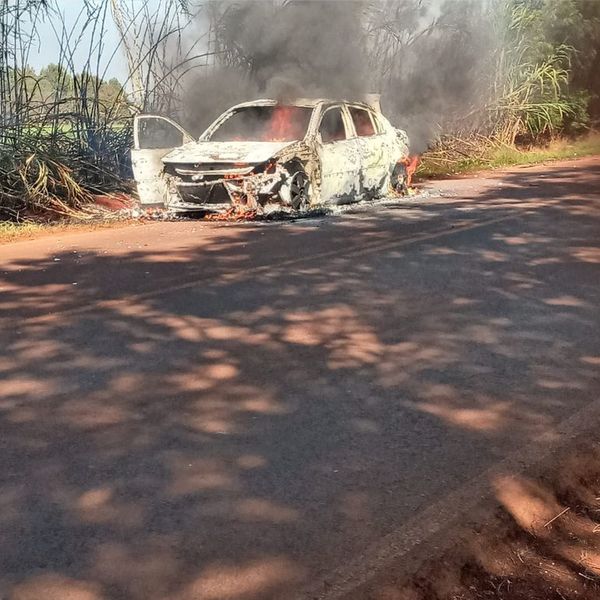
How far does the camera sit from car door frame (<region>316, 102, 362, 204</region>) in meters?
12.5

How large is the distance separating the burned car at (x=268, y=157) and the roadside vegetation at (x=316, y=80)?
5.19 feet

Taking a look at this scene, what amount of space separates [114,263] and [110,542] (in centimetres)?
598

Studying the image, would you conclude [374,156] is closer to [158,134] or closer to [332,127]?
[332,127]

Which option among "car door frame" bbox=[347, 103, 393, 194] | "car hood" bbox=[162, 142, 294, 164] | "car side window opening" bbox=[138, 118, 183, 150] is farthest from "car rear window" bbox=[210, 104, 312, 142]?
"car door frame" bbox=[347, 103, 393, 194]

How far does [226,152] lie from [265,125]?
1267 millimetres

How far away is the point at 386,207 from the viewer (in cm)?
1337

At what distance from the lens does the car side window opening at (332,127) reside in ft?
41.9

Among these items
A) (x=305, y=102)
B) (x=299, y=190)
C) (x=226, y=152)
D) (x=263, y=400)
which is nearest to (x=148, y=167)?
(x=226, y=152)

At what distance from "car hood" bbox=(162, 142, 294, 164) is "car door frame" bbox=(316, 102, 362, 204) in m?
0.75

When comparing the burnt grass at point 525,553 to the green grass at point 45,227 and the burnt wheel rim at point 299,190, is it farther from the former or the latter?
the green grass at point 45,227

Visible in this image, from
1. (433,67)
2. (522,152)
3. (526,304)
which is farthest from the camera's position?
(522,152)

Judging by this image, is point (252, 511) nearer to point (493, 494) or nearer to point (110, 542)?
point (110, 542)

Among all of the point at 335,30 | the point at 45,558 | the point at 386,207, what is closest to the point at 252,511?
the point at 45,558

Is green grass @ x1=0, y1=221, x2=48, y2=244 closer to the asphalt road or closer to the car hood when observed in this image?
the car hood
